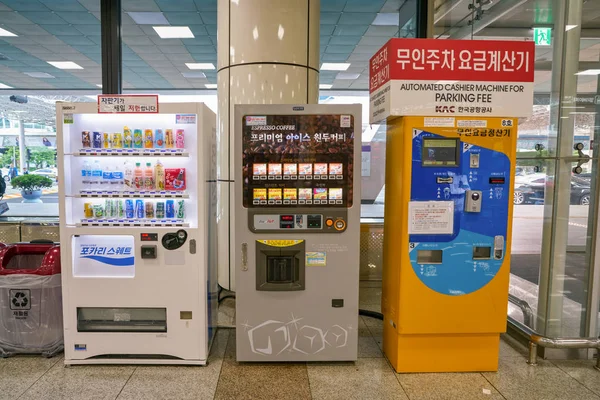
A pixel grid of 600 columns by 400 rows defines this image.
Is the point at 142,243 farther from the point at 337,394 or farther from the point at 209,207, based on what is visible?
the point at 337,394

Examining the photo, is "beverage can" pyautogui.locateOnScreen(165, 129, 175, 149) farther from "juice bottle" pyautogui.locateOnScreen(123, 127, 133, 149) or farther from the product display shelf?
"juice bottle" pyautogui.locateOnScreen(123, 127, 133, 149)

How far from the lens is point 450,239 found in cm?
280

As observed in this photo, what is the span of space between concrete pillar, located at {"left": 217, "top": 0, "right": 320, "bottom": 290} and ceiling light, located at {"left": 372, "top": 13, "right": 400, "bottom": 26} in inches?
80.0

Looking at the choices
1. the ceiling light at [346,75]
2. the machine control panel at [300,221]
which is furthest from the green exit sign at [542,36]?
the ceiling light at [346,75]

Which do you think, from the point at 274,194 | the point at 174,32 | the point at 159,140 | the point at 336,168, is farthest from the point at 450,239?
the point at 174,32

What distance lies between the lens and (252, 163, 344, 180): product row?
2811 millimetres

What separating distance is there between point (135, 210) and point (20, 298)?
116 cm

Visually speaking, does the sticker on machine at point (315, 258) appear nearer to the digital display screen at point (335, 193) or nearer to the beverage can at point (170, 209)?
the digital display screen at point (335, 193)

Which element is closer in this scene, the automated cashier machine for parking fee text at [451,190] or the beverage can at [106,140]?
the automated cashier machine for parking fee text at [451,190]

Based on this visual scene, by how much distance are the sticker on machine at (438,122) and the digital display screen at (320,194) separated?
2.82ft

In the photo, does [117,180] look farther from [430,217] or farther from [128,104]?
[430,217]

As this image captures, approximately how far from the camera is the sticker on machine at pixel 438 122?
2701mm

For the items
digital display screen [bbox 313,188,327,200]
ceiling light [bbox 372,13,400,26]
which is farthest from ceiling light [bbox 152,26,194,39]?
digital display screen [bbox 313,188,327,200]

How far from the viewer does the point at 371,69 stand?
316 centimetres
